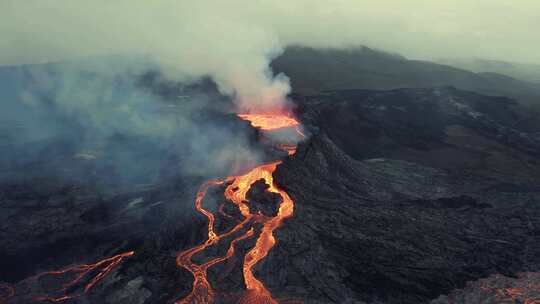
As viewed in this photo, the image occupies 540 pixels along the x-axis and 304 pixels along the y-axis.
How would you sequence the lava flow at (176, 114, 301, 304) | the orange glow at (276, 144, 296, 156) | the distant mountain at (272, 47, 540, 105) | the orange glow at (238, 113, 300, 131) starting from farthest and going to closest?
the distant mountain at (272, 47, 540, 105), the orange glow at (238, 113, 300, 131), the orange glow at (276, 144, 296, 156), the lava flow at (176, 114, 301, 304)

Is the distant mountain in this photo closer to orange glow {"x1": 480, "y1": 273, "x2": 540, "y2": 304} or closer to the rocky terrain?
the rocky terrain

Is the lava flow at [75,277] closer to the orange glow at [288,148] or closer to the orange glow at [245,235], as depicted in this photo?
the orange glow at [245,235]

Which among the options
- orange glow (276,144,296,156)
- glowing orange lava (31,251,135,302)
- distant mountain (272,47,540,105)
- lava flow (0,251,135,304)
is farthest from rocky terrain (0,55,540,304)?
distant mountain (272,47,540,105)

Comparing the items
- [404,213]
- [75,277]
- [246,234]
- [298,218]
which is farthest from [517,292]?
[75,277]

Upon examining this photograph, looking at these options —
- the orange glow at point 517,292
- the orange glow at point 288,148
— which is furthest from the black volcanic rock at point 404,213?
the orange glow at point 517,292

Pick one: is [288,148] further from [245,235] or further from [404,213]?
[245,235]

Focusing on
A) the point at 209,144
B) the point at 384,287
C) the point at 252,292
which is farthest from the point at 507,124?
the point at 252,292

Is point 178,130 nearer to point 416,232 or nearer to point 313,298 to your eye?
point 416,232
